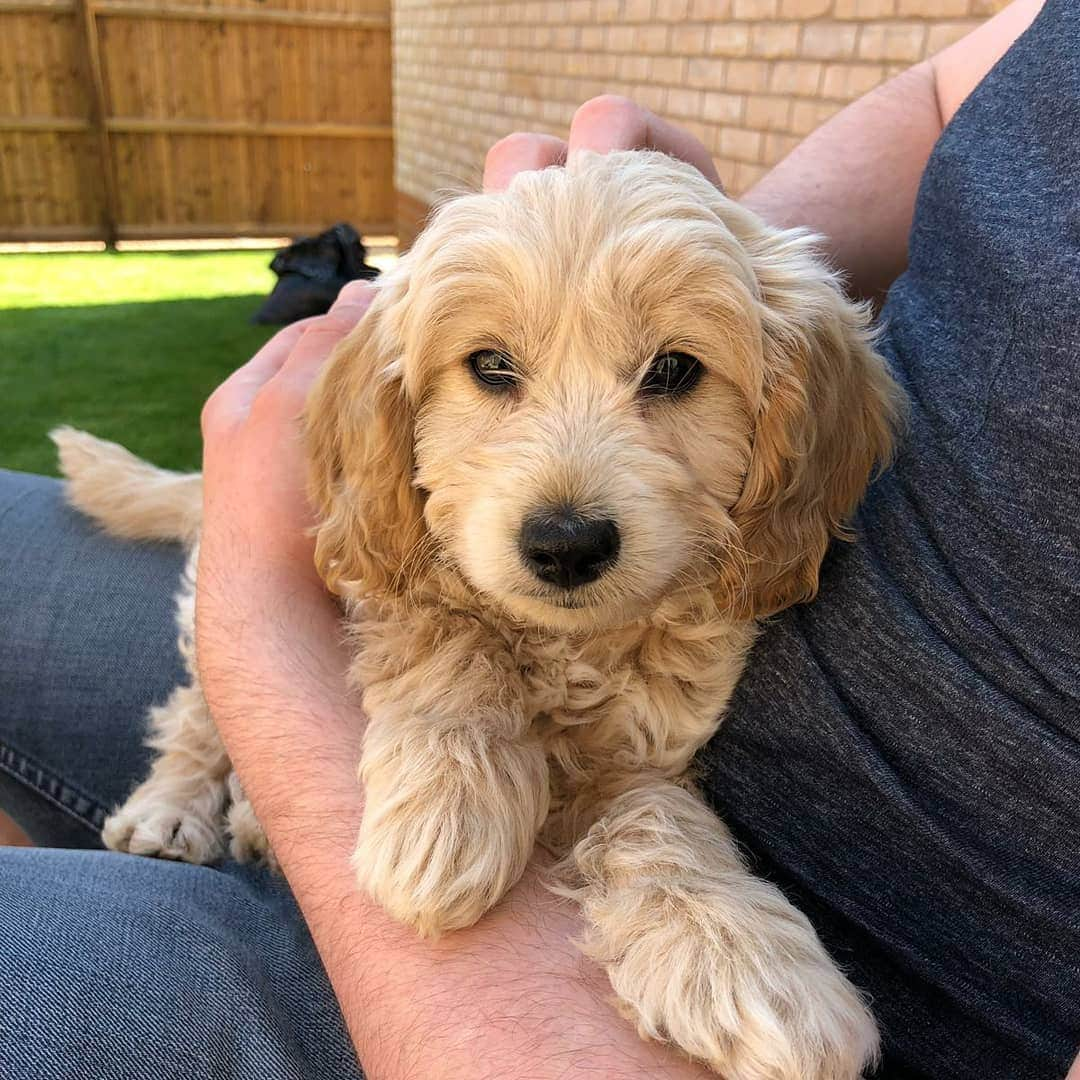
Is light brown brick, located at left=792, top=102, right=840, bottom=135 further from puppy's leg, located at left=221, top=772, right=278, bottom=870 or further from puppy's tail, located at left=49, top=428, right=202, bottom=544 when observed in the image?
puppy's leg, located at left=221, top=772, right=278, bottom=870

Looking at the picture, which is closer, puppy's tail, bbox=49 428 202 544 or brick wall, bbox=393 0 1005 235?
puppy's tail, bbox=49 428 202 544

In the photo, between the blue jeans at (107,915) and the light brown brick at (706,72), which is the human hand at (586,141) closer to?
the blue jeans at (107,915)

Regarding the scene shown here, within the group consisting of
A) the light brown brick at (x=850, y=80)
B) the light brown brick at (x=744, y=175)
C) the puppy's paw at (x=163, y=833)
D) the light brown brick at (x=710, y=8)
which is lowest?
the puppy's paw at (x=163, y=833)

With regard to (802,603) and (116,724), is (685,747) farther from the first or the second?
(116,724)

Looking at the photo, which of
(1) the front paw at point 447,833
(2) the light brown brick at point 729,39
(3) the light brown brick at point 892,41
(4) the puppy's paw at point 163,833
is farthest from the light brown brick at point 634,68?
(1) the front paw at point 447,833

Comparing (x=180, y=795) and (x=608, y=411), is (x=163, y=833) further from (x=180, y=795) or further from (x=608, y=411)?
(x=608, y=411)

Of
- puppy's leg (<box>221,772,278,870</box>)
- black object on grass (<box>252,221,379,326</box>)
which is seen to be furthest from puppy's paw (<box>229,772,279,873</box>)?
black object on grass (<box>252,221,379,326</box>)

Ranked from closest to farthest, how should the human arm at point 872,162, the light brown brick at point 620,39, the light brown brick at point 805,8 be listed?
the human arm at point 872,162 → the light brown brick at point 805,8 → the light brown brick at point 620,39
